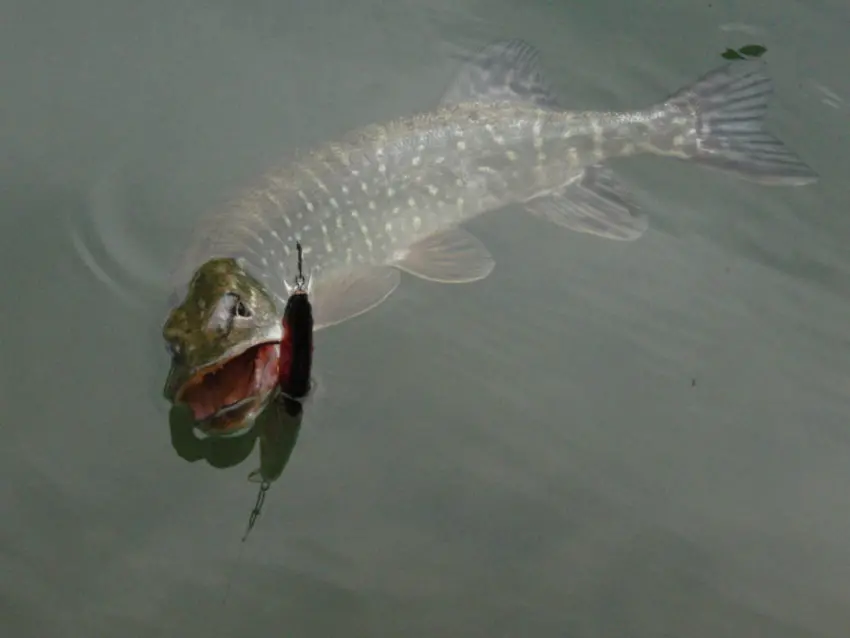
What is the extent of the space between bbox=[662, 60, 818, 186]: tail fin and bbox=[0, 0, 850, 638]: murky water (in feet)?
0.56

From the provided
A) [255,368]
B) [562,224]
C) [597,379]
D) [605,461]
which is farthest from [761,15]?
[255,368]

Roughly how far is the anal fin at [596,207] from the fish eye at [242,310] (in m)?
1.42

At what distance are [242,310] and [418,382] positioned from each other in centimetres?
68

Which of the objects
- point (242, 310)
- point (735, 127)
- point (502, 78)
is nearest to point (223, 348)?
point (242, 310)

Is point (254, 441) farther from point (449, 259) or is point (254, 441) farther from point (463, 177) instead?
point (463, 177)

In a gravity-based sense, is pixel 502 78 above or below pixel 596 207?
above

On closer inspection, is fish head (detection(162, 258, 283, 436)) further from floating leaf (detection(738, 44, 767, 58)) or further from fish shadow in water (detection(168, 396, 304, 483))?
floating leaf (detection(738, 44, 767, 58))

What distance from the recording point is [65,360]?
10.3ft

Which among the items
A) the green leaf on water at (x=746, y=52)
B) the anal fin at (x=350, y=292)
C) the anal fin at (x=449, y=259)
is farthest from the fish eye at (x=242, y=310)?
the green leaf on water at (x=746, y=52)

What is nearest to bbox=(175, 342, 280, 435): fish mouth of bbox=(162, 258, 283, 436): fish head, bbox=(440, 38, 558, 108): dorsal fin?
bbox=(162, 258, 283, 436): fish head

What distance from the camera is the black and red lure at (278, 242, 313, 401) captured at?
9.27 ft

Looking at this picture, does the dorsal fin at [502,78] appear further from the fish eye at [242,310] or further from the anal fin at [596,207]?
the fish eye at [242,310]

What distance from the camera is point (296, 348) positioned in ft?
9.49

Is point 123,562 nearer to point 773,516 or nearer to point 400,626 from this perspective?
point 400,626
